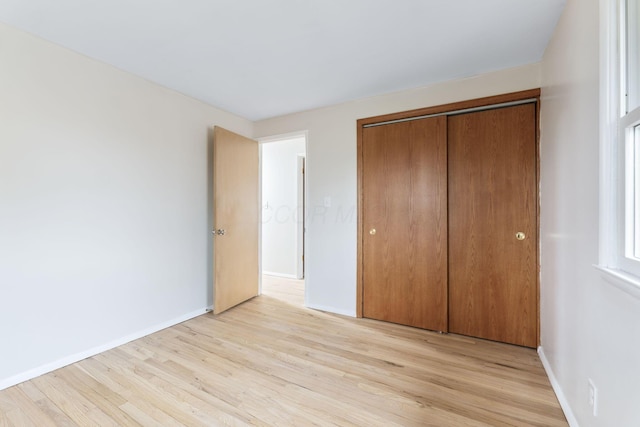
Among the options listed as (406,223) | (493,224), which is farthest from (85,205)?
(493,224)

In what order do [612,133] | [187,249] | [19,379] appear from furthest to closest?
[187,249] < [19,379] < [612,133]

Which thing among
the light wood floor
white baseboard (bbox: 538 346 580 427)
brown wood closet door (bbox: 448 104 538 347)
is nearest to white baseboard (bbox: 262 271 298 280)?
the light wood floor

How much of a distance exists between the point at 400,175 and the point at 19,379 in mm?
3170

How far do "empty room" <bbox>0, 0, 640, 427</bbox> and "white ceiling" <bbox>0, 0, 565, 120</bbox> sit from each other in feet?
0.06

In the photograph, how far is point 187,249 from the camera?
283 cm

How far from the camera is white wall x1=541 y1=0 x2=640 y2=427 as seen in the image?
978 millimetres

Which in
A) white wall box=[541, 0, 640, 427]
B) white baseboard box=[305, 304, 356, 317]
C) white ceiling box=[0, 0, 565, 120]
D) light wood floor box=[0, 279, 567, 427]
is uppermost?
white ceiling box=[0, 0, 565, 120]

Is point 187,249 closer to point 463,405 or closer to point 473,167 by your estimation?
point 463,405

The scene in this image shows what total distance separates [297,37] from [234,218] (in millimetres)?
2003

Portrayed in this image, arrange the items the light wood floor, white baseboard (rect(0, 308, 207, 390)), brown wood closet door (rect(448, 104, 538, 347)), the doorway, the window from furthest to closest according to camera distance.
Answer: the doorway
brown wood closet door (rect(448, 104, 538, 347))
white baseboard (rect(0, 308, 207, 390))
the light wood floor
the window

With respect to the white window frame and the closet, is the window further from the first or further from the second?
the closet

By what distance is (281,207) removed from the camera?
15.6 feet

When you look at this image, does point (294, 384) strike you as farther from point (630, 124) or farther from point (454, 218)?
point (630, 124)

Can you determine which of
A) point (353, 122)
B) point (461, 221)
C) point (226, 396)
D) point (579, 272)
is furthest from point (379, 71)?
point (226, 396)
